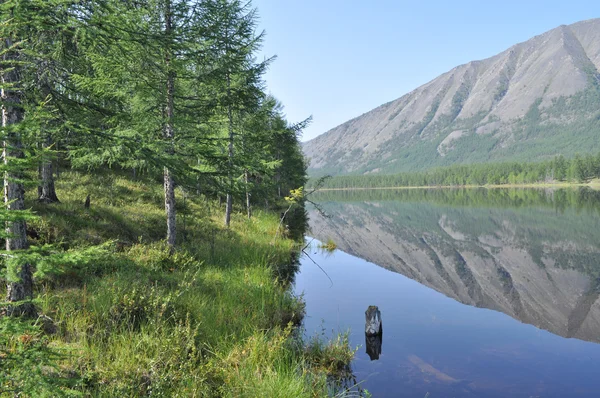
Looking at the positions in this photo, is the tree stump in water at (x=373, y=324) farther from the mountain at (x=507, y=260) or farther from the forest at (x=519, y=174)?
the forest at (x=519, y=174)

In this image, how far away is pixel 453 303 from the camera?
45.1ft

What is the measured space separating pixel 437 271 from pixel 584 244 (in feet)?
40.6

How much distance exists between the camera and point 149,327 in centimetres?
661

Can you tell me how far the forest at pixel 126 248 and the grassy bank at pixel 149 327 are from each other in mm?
35

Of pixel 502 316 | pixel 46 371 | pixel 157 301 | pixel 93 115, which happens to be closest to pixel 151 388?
pixel 46 371

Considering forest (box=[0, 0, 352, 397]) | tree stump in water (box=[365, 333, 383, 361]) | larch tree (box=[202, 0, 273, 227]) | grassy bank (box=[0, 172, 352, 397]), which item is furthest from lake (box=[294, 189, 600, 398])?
larch tree (box=[202, 0, 273, 227])

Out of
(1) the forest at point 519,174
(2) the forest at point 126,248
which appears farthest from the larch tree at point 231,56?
(1) the forest at point 519,174

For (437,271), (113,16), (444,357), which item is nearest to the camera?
(113,16)

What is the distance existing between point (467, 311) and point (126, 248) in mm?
11984

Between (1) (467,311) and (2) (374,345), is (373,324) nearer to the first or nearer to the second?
(2) (374,345)

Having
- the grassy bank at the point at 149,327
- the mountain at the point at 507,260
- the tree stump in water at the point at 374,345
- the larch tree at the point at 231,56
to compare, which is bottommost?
the mountain at the point at 507,260

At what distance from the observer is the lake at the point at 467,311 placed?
7773mm

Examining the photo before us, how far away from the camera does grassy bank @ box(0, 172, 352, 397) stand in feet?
13.1

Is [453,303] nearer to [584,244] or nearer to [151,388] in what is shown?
[151,388]
